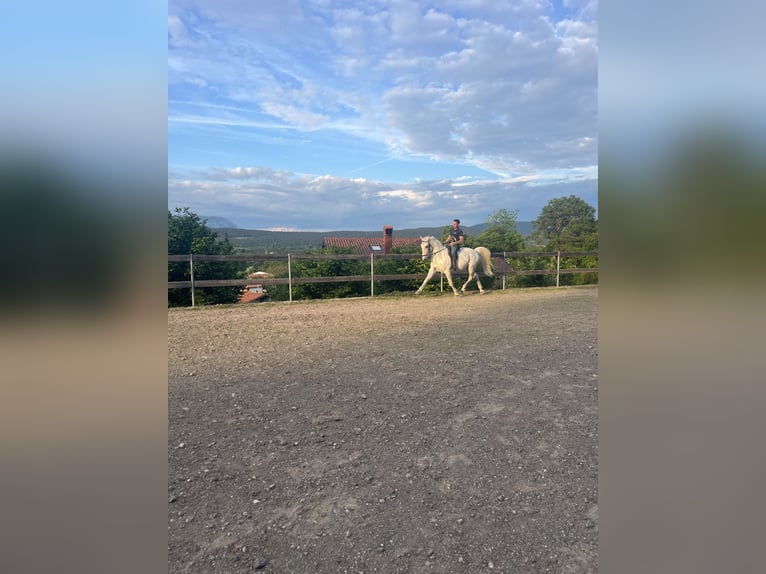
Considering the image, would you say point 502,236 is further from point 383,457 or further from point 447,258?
point 383,457

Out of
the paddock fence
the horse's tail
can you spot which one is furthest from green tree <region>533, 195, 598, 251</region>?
the horse's tail

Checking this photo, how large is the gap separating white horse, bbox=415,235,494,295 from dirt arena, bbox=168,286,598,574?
15.4ft

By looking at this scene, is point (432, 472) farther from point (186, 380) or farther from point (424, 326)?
point (424, 326)

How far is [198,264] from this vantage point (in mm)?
8031

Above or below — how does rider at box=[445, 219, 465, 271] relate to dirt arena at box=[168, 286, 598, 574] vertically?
above

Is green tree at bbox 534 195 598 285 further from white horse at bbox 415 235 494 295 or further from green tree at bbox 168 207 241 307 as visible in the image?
green tree at bbox 168 207 241 307

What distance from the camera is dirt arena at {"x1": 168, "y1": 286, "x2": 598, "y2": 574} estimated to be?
4.91 ft

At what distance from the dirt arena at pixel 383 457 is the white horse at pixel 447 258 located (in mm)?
4695

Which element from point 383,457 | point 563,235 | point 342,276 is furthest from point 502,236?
point 383,457

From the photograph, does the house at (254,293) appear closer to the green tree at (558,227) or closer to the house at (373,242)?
the house at (373,242)

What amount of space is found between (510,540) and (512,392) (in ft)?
5.66
